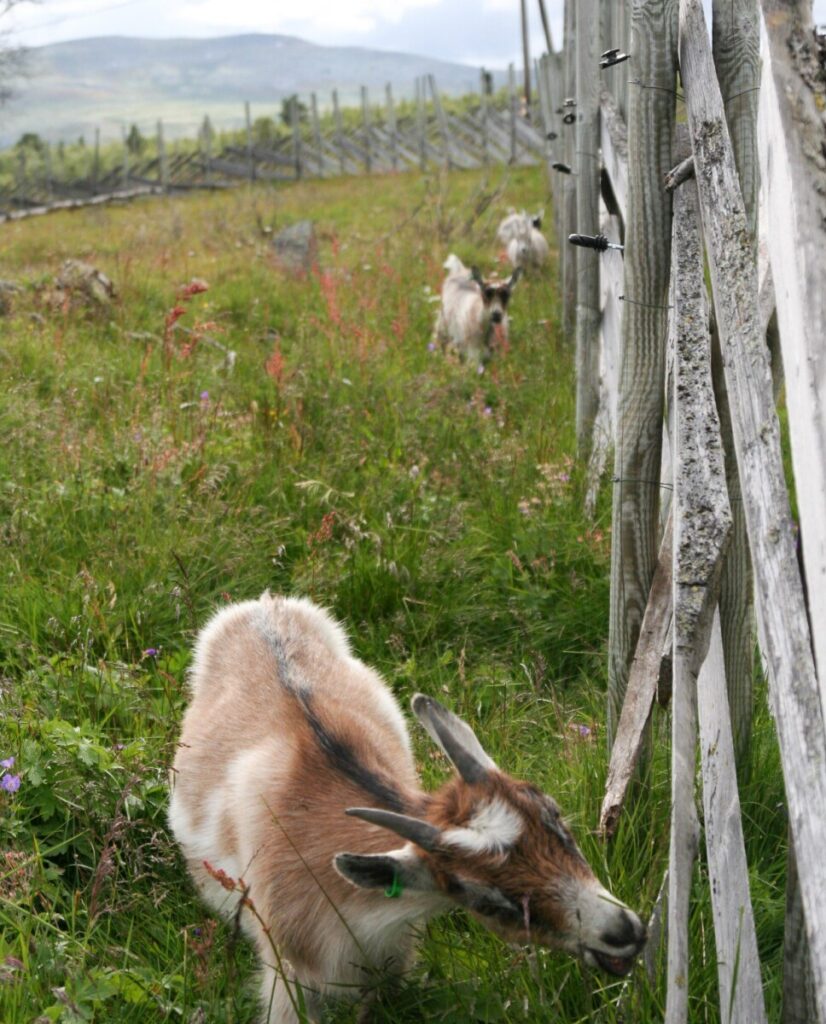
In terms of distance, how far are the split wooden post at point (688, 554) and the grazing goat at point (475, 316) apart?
617cm

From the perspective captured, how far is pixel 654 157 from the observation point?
2484 millimetres

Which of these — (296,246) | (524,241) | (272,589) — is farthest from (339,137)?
(272,589)

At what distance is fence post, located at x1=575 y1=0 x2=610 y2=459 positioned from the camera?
554 centimetres

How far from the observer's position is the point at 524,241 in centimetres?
1093

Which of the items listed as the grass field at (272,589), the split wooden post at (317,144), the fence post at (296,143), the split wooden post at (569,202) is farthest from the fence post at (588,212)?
the split wooden post at (317,144)

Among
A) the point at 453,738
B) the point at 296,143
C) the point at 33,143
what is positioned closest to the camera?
the point at 453,738

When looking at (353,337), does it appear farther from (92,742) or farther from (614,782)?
(614,782)

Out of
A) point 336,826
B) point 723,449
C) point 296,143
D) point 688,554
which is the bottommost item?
point 336,826

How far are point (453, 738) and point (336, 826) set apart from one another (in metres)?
0.44

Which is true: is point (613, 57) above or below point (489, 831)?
above

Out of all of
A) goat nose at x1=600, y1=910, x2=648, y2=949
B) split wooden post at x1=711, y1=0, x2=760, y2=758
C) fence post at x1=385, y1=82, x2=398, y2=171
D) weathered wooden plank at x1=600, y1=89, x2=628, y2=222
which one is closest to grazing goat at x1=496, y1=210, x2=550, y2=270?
weathered wooden plank at x1=600, y1=89, x2=628, y2=222

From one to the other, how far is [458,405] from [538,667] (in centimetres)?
266

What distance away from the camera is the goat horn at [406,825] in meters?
2.08

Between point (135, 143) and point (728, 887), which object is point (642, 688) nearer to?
point (728, 887)
